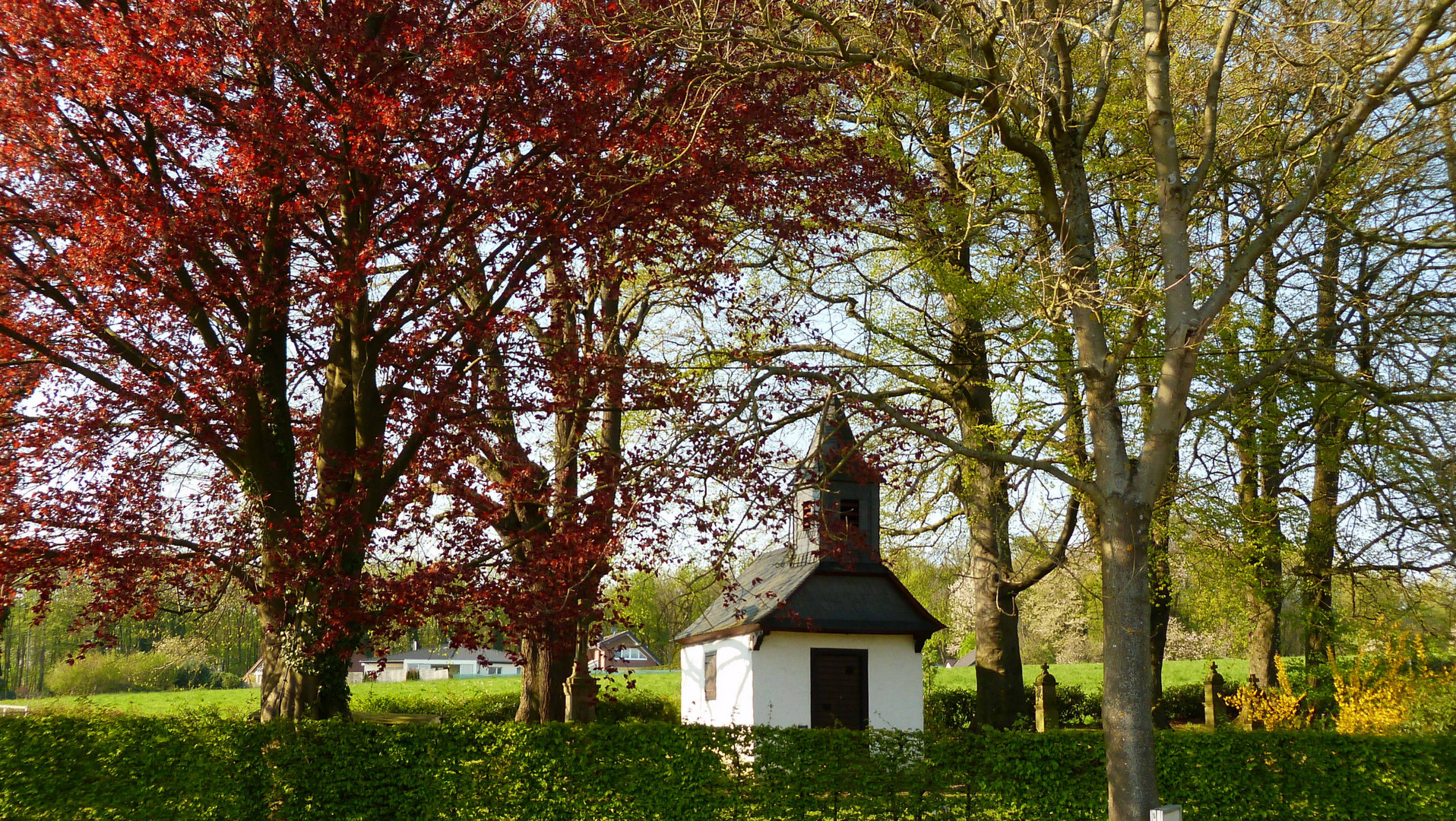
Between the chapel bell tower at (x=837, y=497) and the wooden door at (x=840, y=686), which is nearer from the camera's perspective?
the chapel bell tower at (x=837, y=497)

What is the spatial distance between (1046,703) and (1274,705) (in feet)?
17.9

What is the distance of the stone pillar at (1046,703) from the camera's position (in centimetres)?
1987

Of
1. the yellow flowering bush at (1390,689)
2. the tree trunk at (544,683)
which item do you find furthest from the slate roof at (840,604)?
the yellow flowering bush at (1390,689)

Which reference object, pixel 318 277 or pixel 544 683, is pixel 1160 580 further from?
pixel 318 277

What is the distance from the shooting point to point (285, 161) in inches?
369

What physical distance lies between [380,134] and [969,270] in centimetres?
975

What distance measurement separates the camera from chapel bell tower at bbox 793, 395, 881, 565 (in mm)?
Result: 9055

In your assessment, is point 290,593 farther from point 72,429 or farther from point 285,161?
point 285,161

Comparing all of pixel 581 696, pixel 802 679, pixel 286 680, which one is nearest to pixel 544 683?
pixel 581 696

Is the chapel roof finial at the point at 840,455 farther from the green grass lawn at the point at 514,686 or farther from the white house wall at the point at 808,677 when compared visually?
the green grass lawn at the point at 514,686

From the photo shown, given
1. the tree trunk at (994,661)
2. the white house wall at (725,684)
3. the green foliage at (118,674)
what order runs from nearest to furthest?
the tree trunk at (994,661)
the white house wall at (725,684)
the green foliage at (118,674)

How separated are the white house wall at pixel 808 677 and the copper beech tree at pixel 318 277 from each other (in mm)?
9881

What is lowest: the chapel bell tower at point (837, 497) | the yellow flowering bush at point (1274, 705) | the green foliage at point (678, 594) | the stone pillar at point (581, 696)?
the yellow flowering bush at point (1274, 705)

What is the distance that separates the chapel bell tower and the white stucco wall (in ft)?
5.88
